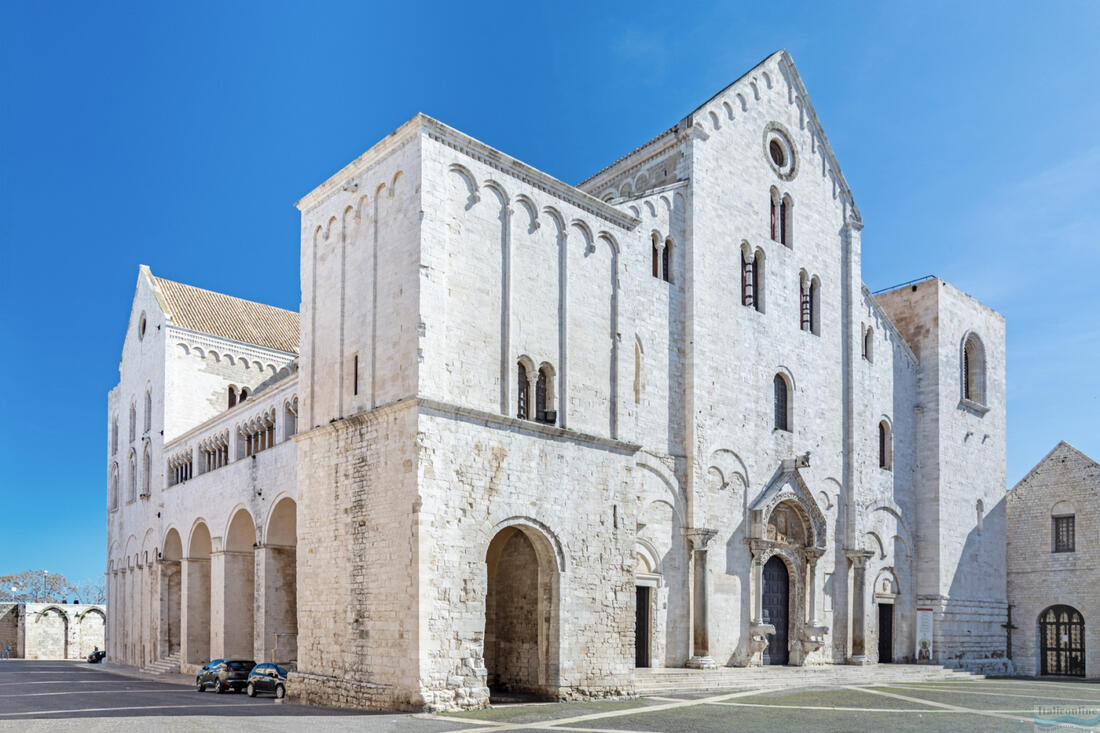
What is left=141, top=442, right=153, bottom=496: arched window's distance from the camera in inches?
1465

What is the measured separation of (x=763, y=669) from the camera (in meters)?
24.4

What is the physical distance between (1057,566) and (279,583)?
2655 centimetres

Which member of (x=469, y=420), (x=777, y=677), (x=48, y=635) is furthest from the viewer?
(x=48, y=635)

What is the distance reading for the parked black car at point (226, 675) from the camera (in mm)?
22719

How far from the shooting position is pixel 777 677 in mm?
23922

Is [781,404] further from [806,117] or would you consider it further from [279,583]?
[279,583]

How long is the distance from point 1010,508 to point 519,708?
25.4 meters

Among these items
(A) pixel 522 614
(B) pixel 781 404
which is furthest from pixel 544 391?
(B) pixel 781 404

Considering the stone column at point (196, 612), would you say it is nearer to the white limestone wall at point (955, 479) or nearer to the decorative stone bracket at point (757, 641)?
the decorative stone bracket at point (757, 641)

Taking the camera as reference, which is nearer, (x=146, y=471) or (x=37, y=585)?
(x=146, y=471)

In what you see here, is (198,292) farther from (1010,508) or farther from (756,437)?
(1010,508)

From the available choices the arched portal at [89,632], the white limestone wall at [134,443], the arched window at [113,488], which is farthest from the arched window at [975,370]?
the arched portal at [89,632]

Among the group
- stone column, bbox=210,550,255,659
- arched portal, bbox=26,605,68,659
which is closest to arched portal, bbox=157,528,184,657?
stone column, bbox=210,550,255,659

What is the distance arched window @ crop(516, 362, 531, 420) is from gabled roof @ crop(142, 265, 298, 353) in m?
21.8
